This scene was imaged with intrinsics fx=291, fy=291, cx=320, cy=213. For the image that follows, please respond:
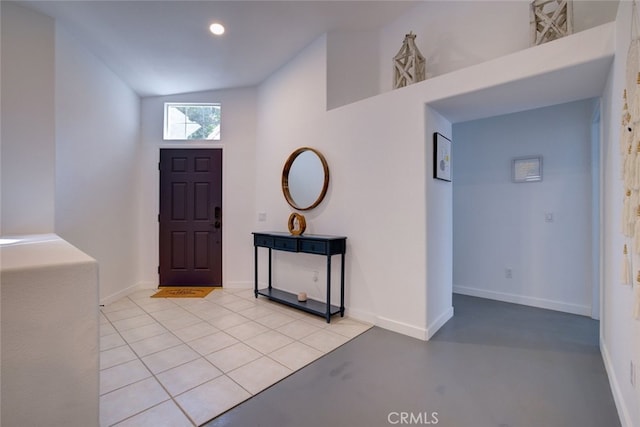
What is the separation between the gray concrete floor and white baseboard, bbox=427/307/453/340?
2.4 inches

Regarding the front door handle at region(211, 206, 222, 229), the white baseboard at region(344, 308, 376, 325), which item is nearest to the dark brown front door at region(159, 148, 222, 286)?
the front door handle at region(211, 206, 222, 229)

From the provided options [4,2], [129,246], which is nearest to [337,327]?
[129,246]

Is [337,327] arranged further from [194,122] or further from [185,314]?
[194,122]

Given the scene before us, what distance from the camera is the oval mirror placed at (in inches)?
127

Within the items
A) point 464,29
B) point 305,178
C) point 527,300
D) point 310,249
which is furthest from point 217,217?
point 527,300

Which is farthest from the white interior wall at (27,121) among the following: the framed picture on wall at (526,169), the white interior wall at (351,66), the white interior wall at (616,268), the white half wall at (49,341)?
the framed picture on wall at (526,169)

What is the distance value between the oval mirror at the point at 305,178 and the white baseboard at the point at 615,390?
2572 mm

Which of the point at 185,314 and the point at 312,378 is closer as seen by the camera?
the point at 312,378

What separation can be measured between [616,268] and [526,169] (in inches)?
75.8

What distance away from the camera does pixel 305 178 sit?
3.42 m

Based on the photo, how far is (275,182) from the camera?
3846 mm

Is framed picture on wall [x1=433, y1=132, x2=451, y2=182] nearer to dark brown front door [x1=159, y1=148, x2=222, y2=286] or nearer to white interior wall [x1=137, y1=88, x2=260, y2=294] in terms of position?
white interior wall [x1=137, y1=88, x2=260, y2=294]

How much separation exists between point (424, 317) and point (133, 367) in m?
2.26

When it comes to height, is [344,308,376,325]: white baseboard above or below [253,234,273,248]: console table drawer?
below
